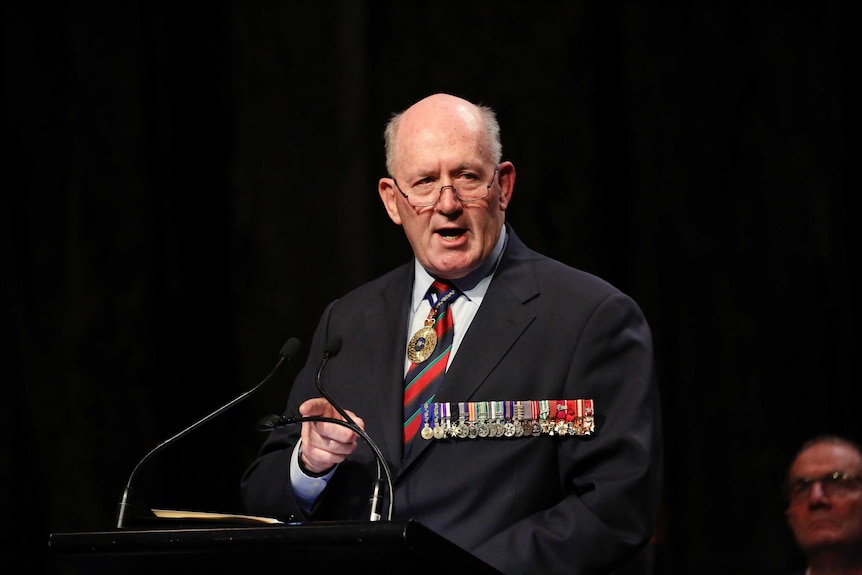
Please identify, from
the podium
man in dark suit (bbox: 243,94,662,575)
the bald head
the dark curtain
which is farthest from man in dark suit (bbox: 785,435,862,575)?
the podium

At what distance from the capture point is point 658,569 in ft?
12.7

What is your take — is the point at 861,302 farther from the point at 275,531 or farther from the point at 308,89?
the point at 275,531

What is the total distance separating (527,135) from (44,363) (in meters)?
1.85

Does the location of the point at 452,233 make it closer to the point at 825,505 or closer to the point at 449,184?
the point at 449,184

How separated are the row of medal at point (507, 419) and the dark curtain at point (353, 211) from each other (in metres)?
1.67

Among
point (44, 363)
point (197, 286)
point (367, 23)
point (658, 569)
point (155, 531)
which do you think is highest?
point (367, 23)

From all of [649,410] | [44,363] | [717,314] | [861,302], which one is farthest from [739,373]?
[44,363]

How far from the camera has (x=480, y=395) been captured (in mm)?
2412

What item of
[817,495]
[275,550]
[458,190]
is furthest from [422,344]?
[817,495]

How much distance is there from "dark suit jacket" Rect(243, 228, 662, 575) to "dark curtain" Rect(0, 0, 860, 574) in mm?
1547

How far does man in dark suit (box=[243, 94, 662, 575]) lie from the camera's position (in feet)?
7.37

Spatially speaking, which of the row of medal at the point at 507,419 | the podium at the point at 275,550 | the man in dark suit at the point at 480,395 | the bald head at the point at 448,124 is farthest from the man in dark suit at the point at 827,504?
the podium at the point at 275,550

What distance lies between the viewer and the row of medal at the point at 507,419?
7.61 ft

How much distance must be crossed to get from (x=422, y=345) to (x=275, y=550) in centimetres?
85
